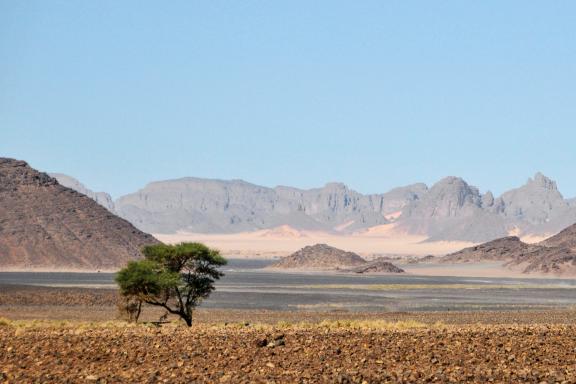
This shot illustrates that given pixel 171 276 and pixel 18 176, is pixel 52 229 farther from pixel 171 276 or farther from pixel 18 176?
pixel 171 276

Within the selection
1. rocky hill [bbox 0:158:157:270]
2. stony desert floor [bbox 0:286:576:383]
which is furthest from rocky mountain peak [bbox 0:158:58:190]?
stony desert floor [bbox 0:286:576:383]

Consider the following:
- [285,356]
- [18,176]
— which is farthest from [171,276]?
[18,176]

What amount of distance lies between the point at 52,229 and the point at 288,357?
512ft

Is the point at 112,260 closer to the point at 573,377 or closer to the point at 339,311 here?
the point at 339,311

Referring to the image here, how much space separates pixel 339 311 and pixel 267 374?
161ft

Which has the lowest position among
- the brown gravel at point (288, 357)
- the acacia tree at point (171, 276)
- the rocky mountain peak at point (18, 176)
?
the brown gravel at point (288, 357)

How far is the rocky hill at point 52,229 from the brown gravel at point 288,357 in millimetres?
138034

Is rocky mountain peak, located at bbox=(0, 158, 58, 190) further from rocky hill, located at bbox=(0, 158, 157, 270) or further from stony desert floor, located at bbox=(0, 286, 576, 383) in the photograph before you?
stony desert floor, located at bbox=(0, 286, 576, 383)

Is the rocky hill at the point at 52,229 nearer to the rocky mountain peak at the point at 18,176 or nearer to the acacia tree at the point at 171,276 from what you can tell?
the rocky mountain peak at the point at 18,176

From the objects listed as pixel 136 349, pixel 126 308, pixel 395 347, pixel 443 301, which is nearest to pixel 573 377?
pixel 395 347

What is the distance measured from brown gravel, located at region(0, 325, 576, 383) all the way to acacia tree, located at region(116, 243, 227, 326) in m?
13.7

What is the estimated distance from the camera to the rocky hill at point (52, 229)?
171625mm

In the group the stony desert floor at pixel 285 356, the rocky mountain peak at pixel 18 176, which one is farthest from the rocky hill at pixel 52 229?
the stony desert floor at pixel 285 356

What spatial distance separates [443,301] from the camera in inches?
3634
